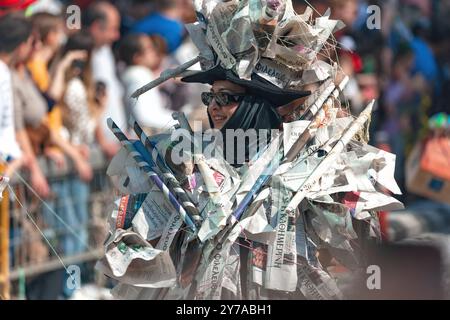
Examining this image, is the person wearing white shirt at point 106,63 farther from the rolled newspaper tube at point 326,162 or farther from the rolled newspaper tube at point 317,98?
the rolled newspaper tube at point 326,162

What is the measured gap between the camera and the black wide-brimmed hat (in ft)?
18.5

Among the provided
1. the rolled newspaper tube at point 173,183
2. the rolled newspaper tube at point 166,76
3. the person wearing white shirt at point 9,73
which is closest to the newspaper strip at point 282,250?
the rolled newspaper tube at point 173,183

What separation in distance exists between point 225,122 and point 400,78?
736cm

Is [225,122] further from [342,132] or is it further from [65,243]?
[65,243]

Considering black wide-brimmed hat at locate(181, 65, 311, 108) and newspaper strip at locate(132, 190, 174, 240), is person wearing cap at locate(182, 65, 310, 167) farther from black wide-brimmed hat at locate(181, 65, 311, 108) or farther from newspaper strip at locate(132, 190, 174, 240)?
newspaper strip at locate(132, 190, 174, 240)

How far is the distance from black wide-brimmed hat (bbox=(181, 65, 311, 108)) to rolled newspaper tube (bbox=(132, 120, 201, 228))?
0.33 metres

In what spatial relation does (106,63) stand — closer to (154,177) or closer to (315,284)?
(154,177)

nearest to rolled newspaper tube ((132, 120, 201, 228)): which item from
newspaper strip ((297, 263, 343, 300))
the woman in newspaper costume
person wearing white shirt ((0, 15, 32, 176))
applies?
the woman in newspaper costume

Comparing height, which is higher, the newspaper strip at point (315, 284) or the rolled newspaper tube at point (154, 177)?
the rolled newspaper tube at point (154, 177)

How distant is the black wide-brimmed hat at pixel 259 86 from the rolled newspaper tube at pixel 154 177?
392 millimetres

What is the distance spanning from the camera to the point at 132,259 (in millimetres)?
5406

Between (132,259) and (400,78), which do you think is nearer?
(132,259)

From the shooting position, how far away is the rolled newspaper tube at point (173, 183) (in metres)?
5.54
